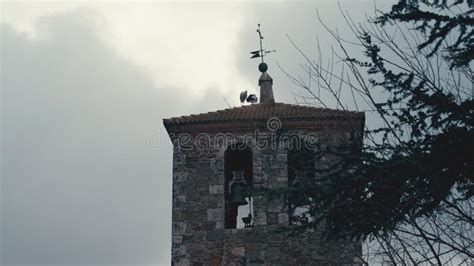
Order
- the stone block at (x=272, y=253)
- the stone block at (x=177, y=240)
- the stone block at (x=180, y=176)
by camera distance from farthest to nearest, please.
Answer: the stone block at (x=180, y=176), the stone block at (x=177, y=240), the stone block at (x=272, y=253)

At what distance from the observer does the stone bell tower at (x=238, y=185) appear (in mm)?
10578

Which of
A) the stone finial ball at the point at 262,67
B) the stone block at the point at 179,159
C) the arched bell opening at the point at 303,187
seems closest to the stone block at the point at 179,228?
the stone block at the point at 179,159

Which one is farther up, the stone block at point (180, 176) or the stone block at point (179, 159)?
the stone block at point (179, 159)

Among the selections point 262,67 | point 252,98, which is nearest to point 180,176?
point 252,98

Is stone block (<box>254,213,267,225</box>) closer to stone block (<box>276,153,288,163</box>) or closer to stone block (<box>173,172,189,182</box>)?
stone block (<box>276,153,288,163</box>)

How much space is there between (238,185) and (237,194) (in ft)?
0.54

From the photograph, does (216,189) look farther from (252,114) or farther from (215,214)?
(252,114)

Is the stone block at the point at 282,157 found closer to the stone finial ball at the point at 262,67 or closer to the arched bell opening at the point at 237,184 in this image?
the arched bell opening at the point at 237,184

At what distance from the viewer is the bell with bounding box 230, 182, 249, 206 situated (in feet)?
36.4

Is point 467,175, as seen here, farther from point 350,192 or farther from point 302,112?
point 302,112

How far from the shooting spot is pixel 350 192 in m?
5.45

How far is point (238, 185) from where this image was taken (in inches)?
442

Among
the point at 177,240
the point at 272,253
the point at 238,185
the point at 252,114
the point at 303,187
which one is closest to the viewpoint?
the point at 303,187

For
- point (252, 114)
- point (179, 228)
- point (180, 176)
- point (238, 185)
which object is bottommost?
point (179, 228)
